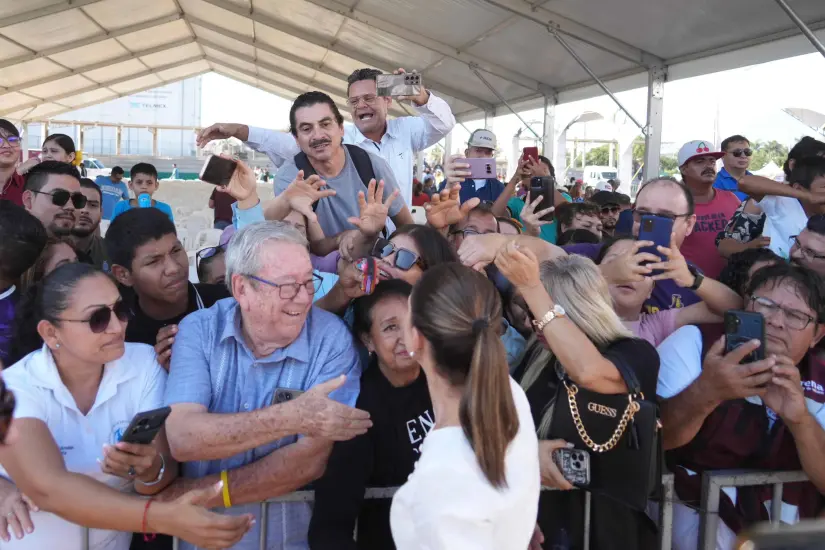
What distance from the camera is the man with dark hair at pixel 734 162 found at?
522cm

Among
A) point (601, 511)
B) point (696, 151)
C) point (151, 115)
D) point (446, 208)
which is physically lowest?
point (601, 511)

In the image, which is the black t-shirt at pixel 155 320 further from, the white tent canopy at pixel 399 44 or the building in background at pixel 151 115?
the building in background at pixel 151 115

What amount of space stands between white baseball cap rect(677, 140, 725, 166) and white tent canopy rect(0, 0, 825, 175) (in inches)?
96.7

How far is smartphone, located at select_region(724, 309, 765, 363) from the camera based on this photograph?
203 cm

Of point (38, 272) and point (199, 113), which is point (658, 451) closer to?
point (38, 272)

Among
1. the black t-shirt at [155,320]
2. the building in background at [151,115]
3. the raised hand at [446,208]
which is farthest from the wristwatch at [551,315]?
the building in background at [151,115]

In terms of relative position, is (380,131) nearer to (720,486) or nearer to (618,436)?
(618,436)

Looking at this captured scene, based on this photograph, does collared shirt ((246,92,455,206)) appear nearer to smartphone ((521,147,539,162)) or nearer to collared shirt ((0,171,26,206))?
smartphone ((521,147,539,162))

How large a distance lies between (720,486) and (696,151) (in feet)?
9.74

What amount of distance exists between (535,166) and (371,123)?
1.51 meters

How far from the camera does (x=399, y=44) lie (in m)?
13.0

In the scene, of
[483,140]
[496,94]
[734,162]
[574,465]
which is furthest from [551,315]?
[496,94]

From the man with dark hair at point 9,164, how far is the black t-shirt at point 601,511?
360 cm

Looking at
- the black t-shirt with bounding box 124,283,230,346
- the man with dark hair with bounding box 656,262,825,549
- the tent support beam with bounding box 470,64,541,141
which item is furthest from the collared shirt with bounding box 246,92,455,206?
the tent support beam with bounding box 470,64,541,141
